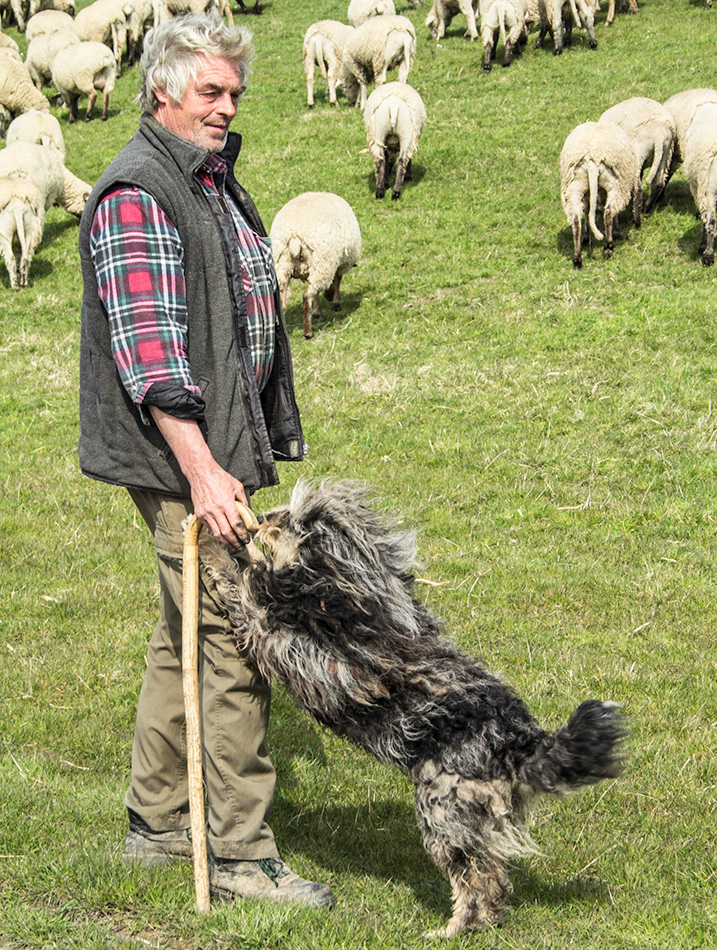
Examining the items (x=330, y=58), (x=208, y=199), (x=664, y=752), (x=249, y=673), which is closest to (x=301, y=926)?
(x=249, y=673)

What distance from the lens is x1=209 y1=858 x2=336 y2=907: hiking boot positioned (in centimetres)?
320

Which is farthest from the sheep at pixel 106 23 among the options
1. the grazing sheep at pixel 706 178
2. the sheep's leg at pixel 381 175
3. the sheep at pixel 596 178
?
the grazing sheep at pixel 706 178

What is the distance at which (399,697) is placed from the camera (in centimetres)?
306

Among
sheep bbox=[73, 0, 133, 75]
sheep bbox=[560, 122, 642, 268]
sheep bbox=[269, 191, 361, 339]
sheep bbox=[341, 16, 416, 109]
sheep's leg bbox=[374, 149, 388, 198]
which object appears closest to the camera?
sheep bbox=[269, 191, 361, 339]

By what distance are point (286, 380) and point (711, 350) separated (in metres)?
6.59

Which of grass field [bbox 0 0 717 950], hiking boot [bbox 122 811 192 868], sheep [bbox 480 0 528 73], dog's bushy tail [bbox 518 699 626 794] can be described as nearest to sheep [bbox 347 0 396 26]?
sheep [bbox 480 0 528 73]

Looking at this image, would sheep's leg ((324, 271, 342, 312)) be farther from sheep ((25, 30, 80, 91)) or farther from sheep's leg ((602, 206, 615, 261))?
sheep ((25, 30, 80, 91))

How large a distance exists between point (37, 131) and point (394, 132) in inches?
288

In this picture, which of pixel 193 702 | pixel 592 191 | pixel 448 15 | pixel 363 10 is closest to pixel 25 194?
pixel 592 191

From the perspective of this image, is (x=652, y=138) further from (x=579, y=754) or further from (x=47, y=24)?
(x=47, y=24)

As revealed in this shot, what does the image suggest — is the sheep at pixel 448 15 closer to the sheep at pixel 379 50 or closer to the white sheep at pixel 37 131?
the sheep at pixel 379 50

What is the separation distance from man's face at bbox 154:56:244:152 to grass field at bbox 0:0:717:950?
2411 mm

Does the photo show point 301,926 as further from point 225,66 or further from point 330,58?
point 330,58

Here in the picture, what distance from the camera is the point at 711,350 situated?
906 cm
